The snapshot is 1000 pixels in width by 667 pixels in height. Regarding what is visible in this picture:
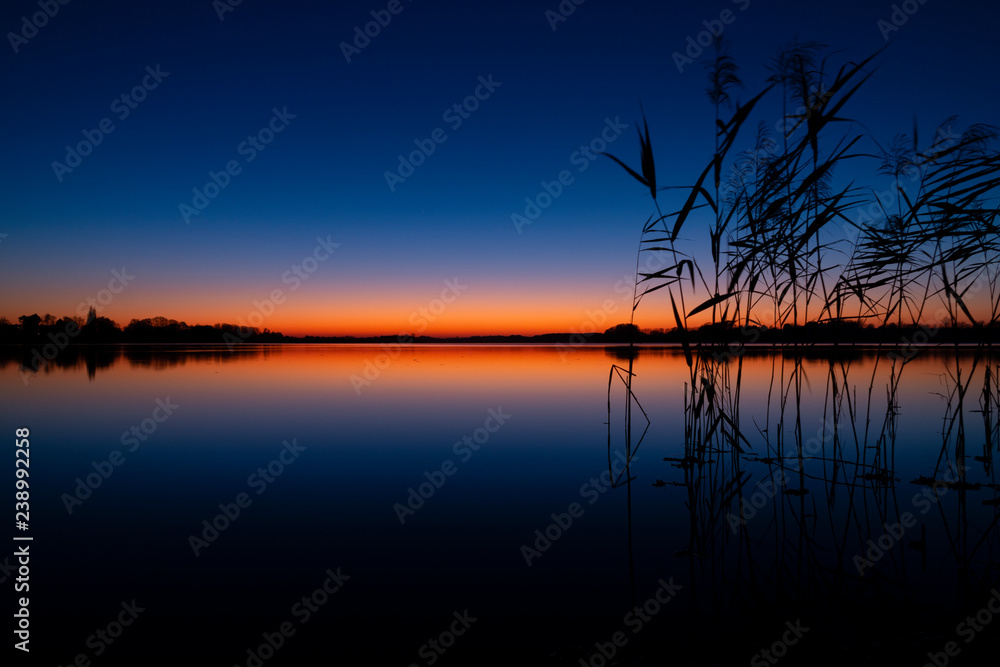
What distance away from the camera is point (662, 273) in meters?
4.03

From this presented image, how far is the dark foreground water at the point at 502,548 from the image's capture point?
1.97m

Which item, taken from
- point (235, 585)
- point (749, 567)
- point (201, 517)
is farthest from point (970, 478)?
point (201, 517)

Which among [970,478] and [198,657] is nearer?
[198,657]

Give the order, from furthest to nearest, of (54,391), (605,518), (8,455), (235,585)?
(54,391), (8,455), (605,518), (235,585)

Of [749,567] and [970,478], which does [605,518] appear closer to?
[749,567]

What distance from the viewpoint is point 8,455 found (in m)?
5.02

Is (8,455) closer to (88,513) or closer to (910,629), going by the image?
(88,513)

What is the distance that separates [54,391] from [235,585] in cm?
1068

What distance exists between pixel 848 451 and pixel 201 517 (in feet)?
19.6

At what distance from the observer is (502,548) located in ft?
9.62

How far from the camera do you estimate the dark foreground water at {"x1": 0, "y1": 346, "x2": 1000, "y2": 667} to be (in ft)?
6.48

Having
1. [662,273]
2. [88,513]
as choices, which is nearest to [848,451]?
[662,273]

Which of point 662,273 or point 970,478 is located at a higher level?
point 662,273


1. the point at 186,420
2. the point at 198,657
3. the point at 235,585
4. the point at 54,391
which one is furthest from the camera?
the point at 54,391
